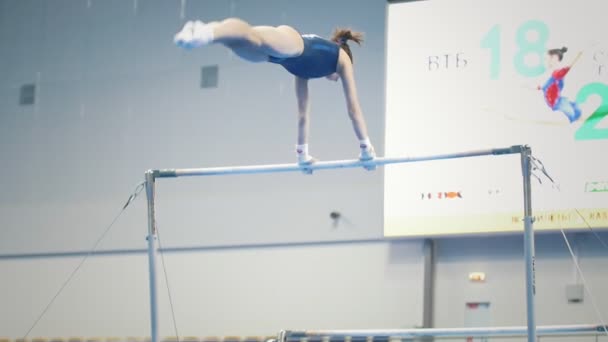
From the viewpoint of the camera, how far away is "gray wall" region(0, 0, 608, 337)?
32.4 feet

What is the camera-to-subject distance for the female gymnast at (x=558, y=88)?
906 cm

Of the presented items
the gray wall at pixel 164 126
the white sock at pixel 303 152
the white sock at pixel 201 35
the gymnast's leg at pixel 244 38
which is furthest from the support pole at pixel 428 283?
the white sock at pixel 201 35

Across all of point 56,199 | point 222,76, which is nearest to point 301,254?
→ point 222,76

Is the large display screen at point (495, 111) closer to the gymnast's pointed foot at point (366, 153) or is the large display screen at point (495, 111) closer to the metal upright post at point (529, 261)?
the metal upright post at point (529, 261)

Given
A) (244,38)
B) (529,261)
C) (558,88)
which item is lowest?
(529,261)

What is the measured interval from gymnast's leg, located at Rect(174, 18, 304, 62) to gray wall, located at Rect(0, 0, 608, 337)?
4315mm

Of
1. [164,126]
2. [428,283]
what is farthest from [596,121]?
[164,126]

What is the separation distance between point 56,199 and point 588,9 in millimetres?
6580

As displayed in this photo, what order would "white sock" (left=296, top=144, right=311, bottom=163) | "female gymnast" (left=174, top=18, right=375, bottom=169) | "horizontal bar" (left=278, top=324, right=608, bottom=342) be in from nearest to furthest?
"female gymnast" (left=174, top=18, right=375, bottom=169)
"white sock" (left=296, top=144, right=311, bottom=163)
"horizontal bar" (left=278, top=324, right=608, bottom=342)

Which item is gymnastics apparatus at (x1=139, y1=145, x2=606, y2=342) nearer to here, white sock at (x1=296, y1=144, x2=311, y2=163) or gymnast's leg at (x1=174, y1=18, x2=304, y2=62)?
white sock at (x1=296, y1=144, x2=311, y2=163)

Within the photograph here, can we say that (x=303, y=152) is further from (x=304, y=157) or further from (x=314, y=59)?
(x=314, y=59)

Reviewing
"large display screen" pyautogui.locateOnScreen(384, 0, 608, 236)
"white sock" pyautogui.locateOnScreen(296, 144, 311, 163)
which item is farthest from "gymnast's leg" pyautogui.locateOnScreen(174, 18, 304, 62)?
"large display screen" pyautogui.locateOnScreen(384, 0, 608, 236)

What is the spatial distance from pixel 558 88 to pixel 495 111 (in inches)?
24.8

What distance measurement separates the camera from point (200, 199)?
1105 cm
